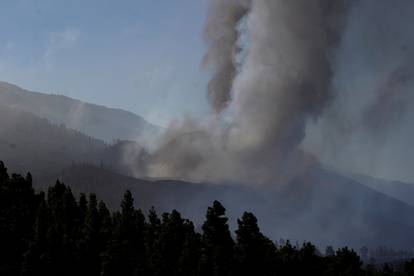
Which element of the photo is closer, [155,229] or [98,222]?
[98,222]

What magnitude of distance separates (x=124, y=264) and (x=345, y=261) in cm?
3952

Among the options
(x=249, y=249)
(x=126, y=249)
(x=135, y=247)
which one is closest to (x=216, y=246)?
(x=249, y=249)

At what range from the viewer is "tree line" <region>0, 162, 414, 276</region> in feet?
241

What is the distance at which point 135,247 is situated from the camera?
94688 mm

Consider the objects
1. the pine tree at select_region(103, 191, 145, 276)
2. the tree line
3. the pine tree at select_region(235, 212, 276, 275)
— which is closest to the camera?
the pine tree at select_region(235, 212, 276, 275)

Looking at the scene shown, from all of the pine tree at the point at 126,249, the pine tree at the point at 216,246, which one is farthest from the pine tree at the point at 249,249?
the pine tree at the point at 126,249

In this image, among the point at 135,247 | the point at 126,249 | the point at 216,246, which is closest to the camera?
the point at 216,246

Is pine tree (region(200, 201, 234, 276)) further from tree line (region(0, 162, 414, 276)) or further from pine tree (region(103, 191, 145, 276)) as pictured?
pine tree (region(103, 191, 145, 276))

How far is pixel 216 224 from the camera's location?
243 ft

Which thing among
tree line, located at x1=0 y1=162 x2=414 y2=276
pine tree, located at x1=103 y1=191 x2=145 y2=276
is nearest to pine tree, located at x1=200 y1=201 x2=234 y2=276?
tree line, located at x1=0 y1=162 x2=414 y2=276

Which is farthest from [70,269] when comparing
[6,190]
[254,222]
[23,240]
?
[254,222]

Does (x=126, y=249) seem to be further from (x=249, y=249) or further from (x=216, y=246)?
(x=249, y=249)

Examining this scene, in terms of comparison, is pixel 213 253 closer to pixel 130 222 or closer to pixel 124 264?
pixel 124 264

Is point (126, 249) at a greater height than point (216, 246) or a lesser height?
greater
